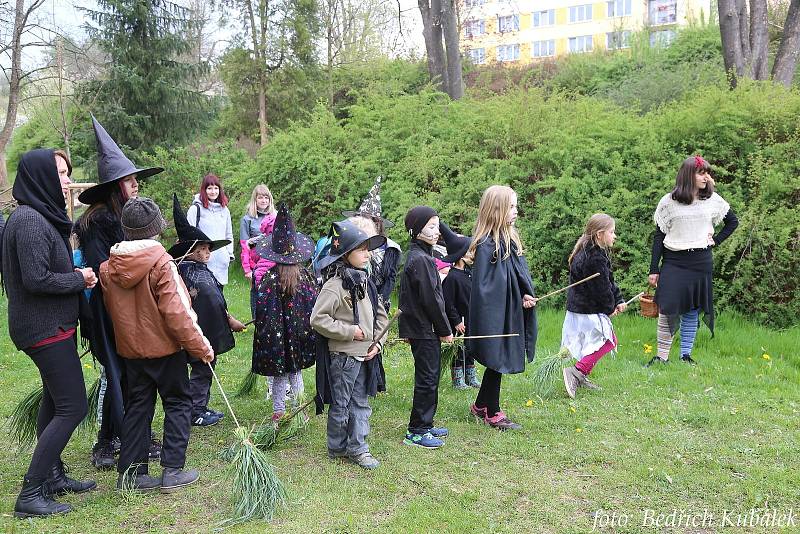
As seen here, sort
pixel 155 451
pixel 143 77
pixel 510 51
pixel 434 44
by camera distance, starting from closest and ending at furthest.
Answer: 1. pixel 155 451
2. pixel 434 44
3. pixel 143 77
4. pixel 510 51

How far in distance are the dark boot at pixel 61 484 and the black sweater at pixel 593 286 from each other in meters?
4.28

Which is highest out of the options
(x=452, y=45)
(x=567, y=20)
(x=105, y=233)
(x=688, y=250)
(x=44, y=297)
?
(x=567, y=20)

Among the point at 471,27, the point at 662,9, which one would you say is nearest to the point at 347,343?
the point at 471,27

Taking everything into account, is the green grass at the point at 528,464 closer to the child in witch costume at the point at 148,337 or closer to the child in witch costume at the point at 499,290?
the child in witch costume at the point at 148,337

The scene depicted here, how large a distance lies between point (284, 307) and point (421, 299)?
1090 millimetres

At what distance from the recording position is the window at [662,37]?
837 inches

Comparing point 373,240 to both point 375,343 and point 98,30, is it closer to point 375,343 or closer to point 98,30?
point 375,343

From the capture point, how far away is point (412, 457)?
15.7ft

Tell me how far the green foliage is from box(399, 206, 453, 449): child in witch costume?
12.9 metres

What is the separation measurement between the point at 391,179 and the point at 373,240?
21.0 ft

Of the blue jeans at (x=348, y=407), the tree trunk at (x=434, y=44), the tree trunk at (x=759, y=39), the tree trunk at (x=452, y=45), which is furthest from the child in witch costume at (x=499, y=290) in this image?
the tree trunk at (x=434, y=44)

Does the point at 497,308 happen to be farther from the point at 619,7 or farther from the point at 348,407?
the point at 619,7

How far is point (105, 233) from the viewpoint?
434 cm

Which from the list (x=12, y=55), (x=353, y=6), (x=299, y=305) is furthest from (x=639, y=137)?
(x=353, y=6)
